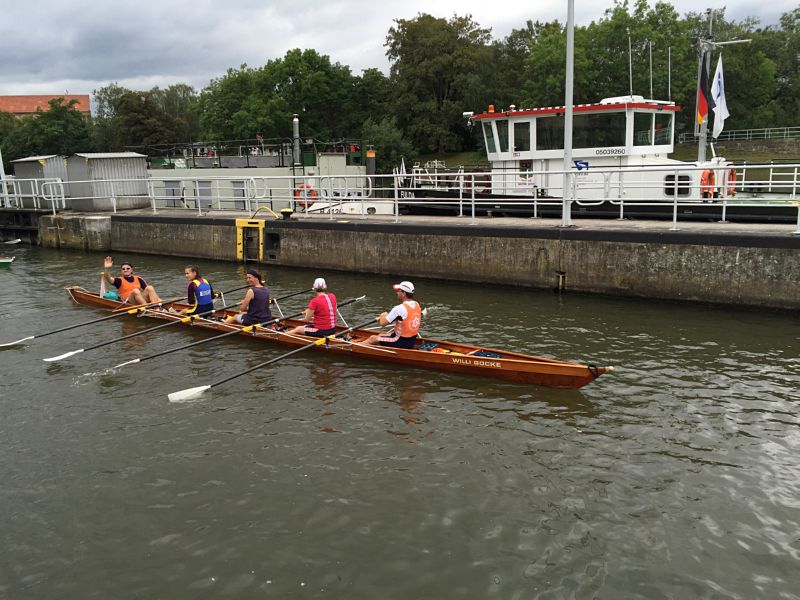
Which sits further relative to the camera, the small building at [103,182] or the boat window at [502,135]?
the small building at [103,182]

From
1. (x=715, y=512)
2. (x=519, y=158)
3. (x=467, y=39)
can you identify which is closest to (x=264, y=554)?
(x=715, y=512)

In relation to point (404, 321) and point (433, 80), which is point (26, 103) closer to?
→ point (433, 80)

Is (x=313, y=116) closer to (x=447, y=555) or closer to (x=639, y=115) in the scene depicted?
(x=639, y=115)

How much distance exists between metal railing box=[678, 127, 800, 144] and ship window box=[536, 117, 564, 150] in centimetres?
3664

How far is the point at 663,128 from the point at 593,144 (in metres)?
2.16

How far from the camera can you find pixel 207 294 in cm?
1312

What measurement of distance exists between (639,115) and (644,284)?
22.7 ft

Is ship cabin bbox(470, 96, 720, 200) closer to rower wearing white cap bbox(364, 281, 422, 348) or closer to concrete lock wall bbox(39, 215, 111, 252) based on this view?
rower wearing white cap bbox(364, 281, 422, 348)

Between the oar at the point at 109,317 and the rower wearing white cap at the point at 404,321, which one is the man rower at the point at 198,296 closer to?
the oar at the point at 109,317

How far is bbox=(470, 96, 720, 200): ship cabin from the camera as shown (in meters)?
18.7

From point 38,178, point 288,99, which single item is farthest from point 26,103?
point 38,178

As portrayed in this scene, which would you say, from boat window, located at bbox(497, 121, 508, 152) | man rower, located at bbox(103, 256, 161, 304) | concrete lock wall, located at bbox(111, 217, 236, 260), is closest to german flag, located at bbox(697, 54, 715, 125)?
boat window, located at bbox(497, 121, 508, 152)

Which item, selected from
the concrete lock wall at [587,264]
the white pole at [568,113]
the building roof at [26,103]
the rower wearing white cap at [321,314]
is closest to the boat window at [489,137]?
the concrete lock wall at [587,264]

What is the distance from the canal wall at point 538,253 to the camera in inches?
517
